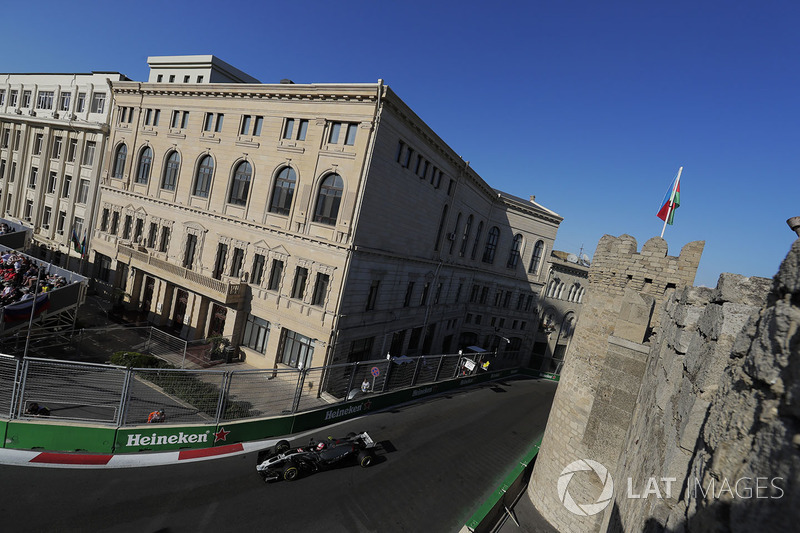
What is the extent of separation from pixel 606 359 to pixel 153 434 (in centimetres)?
1585

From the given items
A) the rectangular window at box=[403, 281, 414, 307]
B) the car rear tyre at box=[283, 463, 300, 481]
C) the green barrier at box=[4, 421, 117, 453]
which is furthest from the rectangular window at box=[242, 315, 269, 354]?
the car rear tyre at box=[283, 463, 300, 481]

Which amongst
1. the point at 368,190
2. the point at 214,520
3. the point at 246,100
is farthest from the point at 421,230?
the point at 214,520

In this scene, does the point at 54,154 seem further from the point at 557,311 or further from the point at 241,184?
the point at 557,311

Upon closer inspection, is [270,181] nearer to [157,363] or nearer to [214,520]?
[157,363]

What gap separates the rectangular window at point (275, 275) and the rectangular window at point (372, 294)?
6.08 metres

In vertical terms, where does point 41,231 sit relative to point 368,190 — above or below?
below

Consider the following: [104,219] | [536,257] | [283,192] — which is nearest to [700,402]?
[283,192]

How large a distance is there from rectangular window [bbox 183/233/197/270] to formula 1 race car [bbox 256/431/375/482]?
19.4 meters

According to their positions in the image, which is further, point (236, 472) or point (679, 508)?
point (236, 472)

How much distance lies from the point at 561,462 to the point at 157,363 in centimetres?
2007

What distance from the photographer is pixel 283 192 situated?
2459 cm

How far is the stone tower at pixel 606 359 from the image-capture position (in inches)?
449

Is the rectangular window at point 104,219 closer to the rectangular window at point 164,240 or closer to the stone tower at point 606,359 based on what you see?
the rectangular window at point 164,240

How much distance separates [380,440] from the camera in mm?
17484
